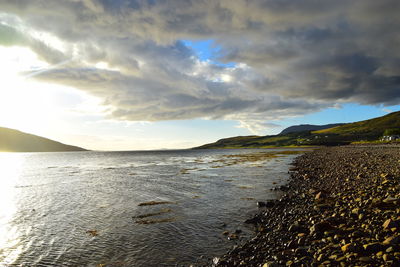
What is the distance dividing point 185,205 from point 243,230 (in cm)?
957

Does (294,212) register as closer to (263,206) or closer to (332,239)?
(263,206)

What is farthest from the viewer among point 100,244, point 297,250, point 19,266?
point 100,244

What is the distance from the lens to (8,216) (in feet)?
74.2

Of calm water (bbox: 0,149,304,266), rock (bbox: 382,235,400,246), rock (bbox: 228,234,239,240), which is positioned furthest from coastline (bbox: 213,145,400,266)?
calm water (bbox: 0,149,304,266)

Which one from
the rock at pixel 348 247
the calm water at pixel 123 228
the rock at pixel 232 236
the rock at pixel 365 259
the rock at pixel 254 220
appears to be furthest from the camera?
the rock at pixel 254 220

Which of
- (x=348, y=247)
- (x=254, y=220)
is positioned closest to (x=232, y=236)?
(x=254, y=220)

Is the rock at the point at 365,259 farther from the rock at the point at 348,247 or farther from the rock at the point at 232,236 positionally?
the rock at the point at 232,236

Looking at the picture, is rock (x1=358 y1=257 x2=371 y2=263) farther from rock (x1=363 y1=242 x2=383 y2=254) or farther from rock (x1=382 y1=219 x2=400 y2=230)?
rock (x1=382 y1=219 x2=400 y2=230)

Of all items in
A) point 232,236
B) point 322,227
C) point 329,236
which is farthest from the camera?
point 232,236

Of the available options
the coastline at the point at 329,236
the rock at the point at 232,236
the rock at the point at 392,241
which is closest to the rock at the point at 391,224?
the coastline at the point at 329,236

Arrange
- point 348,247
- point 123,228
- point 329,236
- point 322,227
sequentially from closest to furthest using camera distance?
point 348,247 → point 329,236 → point 322,227 → point 123,228

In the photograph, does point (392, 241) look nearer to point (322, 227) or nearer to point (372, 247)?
point (372, 247)

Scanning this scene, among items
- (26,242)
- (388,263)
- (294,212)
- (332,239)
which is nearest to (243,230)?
(294,212)

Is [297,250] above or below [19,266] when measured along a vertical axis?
above
